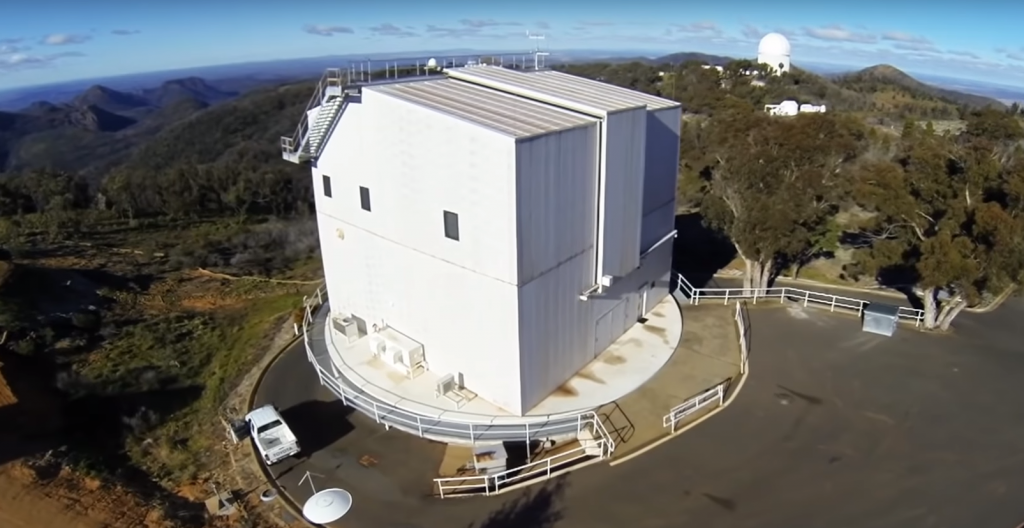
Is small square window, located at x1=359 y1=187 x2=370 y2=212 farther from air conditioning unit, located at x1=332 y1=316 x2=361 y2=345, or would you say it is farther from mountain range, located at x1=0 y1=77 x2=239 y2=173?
mountain range, located at x1=0 y1=77 x2=239 y2=173

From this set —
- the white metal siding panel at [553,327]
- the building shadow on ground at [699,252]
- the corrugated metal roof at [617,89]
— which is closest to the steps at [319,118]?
the corrugated metal roof at [617,89]

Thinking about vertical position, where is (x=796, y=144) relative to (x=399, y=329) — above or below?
above

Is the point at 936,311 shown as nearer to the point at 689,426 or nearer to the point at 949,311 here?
the point at 949,311

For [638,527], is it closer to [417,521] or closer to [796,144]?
[417,521]

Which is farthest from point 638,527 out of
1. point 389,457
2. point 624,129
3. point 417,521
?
point 624,129

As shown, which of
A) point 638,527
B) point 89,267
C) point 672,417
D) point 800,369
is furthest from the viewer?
point 89,267

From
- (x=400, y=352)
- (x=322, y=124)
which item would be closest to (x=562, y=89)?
(x=322, y=124)

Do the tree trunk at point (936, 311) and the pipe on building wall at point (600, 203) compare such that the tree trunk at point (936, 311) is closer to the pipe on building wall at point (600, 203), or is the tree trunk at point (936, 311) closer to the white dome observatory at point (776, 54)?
the pipe on building wall at point (600, 203)
